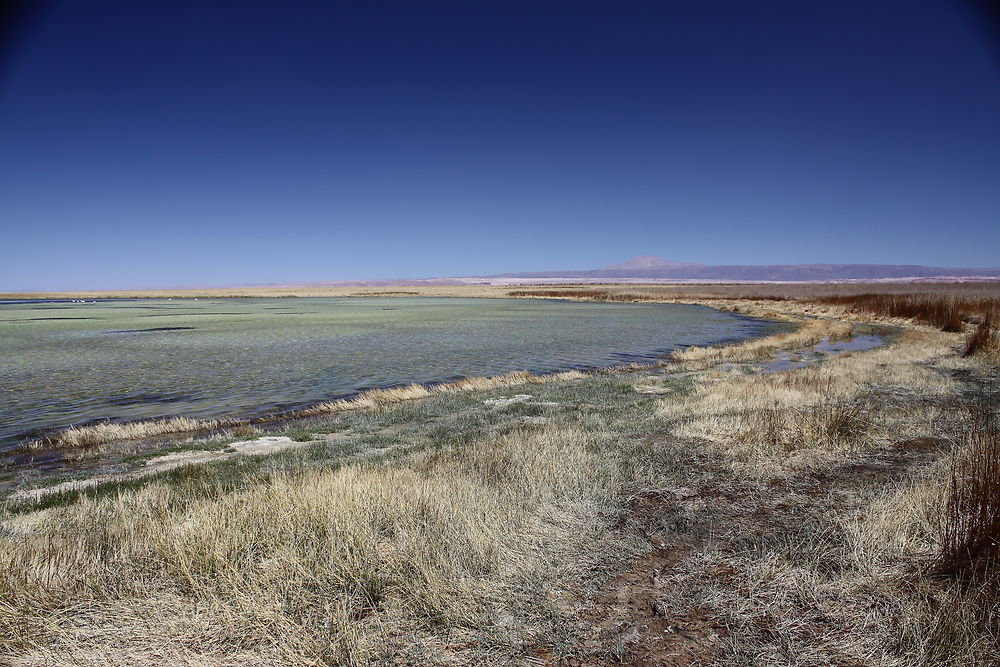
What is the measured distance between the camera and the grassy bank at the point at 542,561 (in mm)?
3311

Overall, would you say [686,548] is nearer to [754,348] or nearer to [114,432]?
[114,432]

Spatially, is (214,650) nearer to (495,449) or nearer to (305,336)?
(495,449)

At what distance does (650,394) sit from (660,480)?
8.10 meters

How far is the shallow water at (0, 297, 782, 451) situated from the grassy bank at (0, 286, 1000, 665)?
9.05 metres

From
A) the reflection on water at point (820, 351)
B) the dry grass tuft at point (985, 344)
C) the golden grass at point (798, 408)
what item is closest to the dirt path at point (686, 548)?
the golden grass at point (798, 408)

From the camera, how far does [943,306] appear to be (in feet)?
108

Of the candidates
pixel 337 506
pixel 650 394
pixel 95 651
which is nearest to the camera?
pixel 95 651

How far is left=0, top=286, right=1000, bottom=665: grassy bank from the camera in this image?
3.31 meters

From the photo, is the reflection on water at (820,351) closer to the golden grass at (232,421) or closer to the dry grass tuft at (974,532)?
the golden grass at (232,421)

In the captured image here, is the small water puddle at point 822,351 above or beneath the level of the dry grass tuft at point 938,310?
beneath

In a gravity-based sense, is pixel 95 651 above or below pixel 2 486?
above

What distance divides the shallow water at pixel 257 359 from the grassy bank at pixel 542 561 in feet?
29.7

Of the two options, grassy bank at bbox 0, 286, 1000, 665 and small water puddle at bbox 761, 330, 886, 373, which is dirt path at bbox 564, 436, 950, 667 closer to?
grassy bank at bbox 0, 286, 1000, 665

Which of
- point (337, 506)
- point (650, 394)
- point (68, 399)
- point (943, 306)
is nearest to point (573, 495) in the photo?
point (337, 506)
